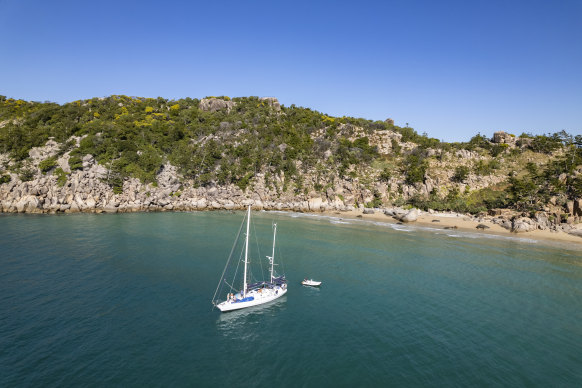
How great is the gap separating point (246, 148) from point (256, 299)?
296 ft

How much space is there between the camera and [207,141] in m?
113

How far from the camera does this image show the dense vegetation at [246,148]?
88.4 meters

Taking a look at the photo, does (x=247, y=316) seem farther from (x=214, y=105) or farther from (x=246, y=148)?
(x=214, y=105)

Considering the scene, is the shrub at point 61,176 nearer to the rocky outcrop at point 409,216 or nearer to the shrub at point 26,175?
the shrub at point 26,175

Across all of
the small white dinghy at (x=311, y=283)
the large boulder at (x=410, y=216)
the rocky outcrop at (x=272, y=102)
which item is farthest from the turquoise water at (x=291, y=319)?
the rocky outcrop at (x=272, y=102)

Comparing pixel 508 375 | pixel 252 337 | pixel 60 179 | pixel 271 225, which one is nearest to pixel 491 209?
pixel 271 225

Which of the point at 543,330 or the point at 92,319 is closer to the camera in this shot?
the point at 92,319

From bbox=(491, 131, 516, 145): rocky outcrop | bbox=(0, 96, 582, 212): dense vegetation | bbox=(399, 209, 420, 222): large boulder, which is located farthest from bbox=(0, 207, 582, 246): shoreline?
bbox=(491, 131, 516, 145): rocky outcrop

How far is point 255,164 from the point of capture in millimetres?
107938

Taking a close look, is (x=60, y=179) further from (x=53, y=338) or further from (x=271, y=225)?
(x=53, y=338)

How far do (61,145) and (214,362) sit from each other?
110 m

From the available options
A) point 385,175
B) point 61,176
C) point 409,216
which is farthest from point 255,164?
point 61,176

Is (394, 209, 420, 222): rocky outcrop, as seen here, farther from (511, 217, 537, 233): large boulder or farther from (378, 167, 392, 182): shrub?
(511, 217, 537, 233): large boulder

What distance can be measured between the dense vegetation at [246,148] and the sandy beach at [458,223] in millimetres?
7145
